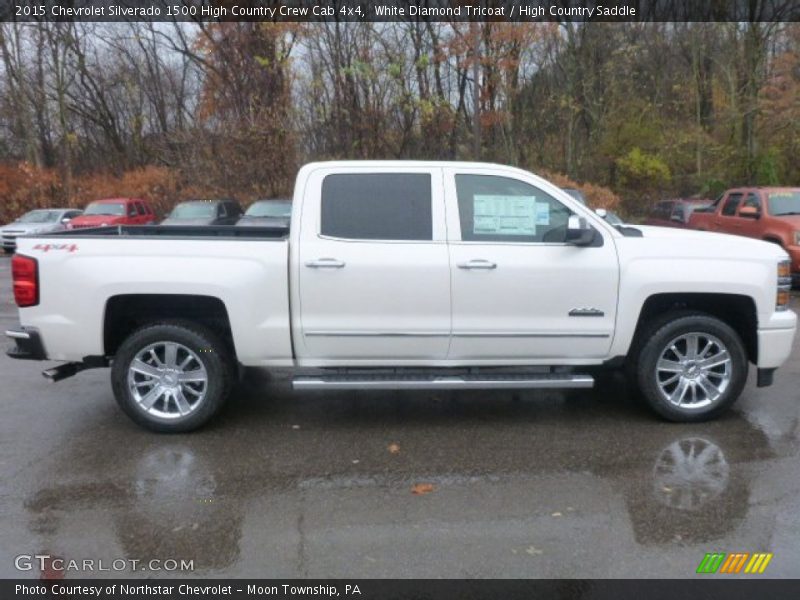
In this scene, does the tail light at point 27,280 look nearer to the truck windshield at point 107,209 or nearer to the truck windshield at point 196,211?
the truck windshield at point 196,211

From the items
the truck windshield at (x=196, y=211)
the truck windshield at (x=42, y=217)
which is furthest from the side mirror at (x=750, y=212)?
the truck windshield at (x=42, y=217)

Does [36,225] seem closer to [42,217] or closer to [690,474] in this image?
[42,217]

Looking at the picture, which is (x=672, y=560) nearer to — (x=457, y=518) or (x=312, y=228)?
(x=457, y=518)

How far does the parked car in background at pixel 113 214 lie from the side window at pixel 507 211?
18.2 meters

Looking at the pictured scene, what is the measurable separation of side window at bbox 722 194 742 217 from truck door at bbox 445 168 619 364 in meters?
10.7

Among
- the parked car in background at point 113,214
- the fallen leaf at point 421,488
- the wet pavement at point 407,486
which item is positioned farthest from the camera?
the parked car in background at point 113,214

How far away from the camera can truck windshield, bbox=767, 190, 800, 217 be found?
13.4 m

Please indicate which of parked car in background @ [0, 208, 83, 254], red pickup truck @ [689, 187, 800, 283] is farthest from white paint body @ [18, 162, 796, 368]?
parked car in background @ [0, 208, 83, 254]

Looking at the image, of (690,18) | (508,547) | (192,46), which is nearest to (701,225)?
(508,547)

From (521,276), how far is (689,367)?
1492mm

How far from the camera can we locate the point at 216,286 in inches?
205

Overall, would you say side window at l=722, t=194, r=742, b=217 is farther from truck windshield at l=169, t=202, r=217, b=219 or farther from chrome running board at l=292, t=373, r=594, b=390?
truck windshield at l=169, t=202, r=217, b=219

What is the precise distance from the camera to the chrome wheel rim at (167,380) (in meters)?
5.38

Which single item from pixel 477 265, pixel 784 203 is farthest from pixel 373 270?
pixel 784 203
